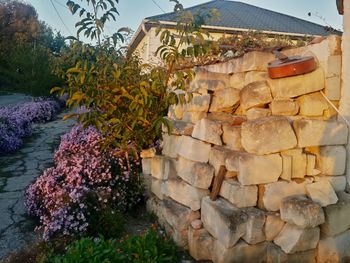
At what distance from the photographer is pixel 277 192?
2.22 metres

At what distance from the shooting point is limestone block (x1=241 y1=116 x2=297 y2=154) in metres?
2.17

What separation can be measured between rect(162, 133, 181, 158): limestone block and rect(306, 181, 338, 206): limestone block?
1.25m

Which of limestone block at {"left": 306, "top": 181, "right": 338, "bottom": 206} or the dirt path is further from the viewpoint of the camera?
the dirt path

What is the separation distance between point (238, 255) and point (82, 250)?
103 cm

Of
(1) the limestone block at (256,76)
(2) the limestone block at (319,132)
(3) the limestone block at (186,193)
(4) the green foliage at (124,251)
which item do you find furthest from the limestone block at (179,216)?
(1) the limestone block at (256,76)

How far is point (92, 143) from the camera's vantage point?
4.17m

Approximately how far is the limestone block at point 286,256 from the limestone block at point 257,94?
981 millimetres

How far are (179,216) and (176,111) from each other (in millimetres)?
1157

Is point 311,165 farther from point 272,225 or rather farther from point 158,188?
point 158,188

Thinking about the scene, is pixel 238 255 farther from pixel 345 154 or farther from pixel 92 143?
pixel 92 143

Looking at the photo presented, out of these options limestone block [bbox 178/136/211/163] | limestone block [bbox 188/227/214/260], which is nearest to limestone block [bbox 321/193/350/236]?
limestone block [bbox 188/227/214/260]

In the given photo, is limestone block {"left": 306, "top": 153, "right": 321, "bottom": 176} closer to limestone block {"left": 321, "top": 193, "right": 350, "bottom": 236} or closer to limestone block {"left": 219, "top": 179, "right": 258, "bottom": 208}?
limestone block {"left": 321, "top": 193, "right": 350, "bottom": 236}

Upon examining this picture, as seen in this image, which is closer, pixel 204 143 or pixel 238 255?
pixel 238 255

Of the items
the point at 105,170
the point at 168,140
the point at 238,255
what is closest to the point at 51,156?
the point at 105,170
